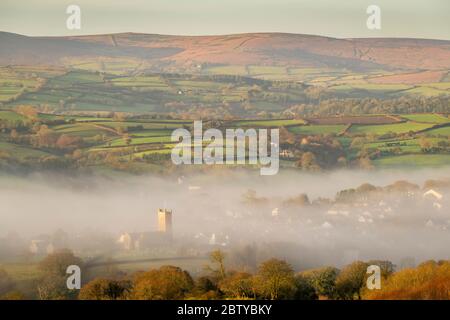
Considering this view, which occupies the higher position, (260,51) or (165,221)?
(260,51)

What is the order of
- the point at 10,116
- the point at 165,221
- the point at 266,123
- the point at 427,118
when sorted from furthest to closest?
the point at 427,118 < the point at 266,123 < the point at 10,116 < the point at 165,221

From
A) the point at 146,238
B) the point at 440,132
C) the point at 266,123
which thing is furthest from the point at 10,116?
the point at 440,132

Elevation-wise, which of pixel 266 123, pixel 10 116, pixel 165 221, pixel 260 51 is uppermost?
pixel 260 51

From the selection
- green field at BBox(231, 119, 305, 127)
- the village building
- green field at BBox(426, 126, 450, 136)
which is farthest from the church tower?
green field at BBox(426, 126, 450, 136)

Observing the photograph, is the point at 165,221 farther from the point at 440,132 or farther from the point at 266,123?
the point at 440,132

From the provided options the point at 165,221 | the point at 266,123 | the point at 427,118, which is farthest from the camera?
the point at 427,118

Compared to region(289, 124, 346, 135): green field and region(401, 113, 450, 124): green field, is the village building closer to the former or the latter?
region(289, 124, 346, 135): green field

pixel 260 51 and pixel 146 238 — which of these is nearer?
pixel 146 238
